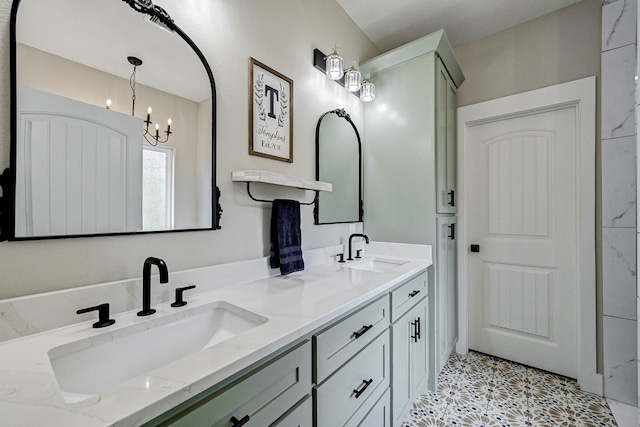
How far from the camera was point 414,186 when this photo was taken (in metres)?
2.02

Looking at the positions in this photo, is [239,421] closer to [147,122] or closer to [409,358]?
[147,122]

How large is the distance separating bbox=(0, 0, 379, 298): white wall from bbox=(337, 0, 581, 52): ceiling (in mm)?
172

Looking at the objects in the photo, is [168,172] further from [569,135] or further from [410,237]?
[569,135]

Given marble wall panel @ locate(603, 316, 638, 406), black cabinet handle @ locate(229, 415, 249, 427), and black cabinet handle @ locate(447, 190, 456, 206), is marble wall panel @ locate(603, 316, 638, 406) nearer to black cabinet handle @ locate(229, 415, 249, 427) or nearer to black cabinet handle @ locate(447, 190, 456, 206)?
black cabinet handle @ locate(447, 190, 456, 206)

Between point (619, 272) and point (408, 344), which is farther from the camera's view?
point (619, 272)

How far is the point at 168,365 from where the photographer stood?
2.04ft

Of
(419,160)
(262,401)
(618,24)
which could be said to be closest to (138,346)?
(262,401)

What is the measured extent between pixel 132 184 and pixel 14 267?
382 millimetres

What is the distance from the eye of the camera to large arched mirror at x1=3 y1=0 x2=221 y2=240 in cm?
81

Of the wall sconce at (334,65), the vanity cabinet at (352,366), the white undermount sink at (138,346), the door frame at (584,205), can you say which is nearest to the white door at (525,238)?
the door frame at (584,205)

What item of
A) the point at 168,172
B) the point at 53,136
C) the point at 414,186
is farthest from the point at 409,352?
the point at 53,136

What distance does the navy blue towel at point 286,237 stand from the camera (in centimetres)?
148

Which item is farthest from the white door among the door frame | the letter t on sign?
the letter t on sign

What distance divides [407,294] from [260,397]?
1.09 m
